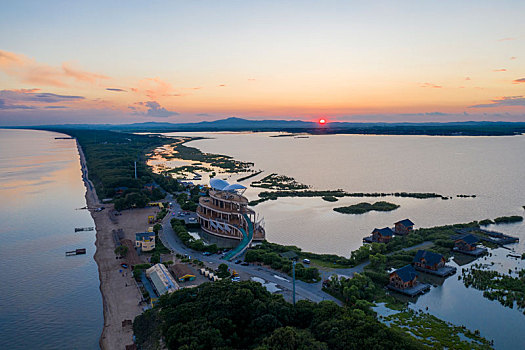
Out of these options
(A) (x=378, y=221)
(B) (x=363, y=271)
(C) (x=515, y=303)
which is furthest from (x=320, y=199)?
(C) (x=515, y=303)

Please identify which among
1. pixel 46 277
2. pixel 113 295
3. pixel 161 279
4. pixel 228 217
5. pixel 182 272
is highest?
pixel 228 217

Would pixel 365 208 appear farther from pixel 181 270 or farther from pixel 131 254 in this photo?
pixel 131 254

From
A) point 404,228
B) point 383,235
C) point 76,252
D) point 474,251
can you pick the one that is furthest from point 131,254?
point 474,251

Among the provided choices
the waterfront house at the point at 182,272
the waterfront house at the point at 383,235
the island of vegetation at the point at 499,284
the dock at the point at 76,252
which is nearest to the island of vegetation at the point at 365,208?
the waterfront house at the point at 383,235

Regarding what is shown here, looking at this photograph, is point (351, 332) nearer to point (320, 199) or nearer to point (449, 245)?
point (449, 245)

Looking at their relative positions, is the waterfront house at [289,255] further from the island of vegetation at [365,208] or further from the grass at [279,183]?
the grass at [279,183]

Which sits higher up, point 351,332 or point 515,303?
point 351,332
